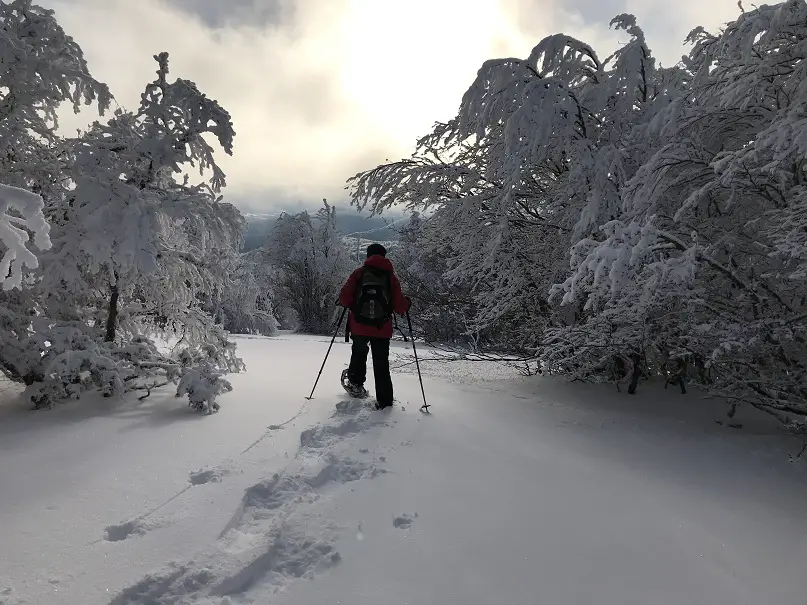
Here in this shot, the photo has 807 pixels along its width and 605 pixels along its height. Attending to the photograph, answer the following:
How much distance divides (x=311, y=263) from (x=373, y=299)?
66.8 ft

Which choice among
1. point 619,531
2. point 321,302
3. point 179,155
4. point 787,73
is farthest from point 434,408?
point 321,302

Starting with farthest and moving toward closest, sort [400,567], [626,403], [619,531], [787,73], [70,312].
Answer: [626,403], [70,312], [787,73], [619,531], [400,567]

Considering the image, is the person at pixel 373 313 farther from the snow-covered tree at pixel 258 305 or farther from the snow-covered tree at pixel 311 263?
the snow-covered tree at pixel 311 263

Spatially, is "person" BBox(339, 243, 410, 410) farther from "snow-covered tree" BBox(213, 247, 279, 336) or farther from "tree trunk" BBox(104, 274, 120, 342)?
"snow-covered tree" BBox(213, 247, 279, 336)

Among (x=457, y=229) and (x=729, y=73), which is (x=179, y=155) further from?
(x=729, y=73)

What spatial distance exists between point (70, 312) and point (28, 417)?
1.12m

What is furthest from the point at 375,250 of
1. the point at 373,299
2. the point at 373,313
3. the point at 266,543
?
the point at 266,543

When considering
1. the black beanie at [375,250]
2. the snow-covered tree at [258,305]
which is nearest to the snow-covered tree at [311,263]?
the snow-covered tree at [258,305]

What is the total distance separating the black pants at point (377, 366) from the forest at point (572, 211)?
1.47m

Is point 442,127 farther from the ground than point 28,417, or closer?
farther from the ground

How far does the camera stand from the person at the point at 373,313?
5.09 m

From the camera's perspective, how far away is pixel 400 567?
2084 mm

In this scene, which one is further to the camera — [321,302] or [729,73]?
[321,302]

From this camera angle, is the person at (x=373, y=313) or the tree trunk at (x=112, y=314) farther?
the person at (x=373, y=313)
